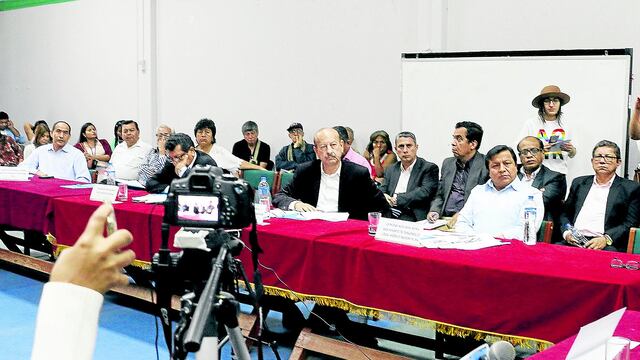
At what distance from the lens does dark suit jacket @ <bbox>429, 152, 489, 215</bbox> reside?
5137 mm

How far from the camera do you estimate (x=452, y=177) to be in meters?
5.28

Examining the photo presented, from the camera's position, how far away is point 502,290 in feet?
9.52

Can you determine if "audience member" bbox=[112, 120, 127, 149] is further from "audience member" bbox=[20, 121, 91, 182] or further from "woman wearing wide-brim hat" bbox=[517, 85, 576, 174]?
"woman wearing wide-brim hat" bbox=[517, 85, 576, 174]

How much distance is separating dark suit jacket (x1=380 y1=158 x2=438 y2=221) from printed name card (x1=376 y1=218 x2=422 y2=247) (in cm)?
209

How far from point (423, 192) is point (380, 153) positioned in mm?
2082

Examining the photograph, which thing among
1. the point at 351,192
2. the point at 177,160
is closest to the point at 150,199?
the point at 177,160

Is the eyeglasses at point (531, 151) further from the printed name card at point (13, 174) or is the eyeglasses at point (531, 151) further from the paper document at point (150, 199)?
the printed name card at point (13, 174)

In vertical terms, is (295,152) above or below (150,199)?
above

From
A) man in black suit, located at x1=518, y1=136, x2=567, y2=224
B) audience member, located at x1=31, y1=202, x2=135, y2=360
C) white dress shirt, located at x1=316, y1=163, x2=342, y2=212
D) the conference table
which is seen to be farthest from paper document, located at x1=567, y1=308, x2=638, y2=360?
man in black suit, located at x1=518, y1=136, x2=567, y2=224

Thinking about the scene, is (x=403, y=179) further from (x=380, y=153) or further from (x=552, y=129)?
(x=380, y=153)

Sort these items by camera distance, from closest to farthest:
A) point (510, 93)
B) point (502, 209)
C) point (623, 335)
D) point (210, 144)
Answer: point (623, 335) → point (502, 209) → point (510, 93) → point (210, 144)

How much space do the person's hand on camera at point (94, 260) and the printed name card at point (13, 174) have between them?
5.34 meters

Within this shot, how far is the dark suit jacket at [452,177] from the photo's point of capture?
5.14m

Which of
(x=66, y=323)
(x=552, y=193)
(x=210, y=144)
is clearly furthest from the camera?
(x=210, y=144)
